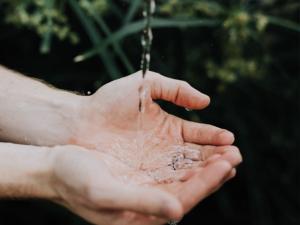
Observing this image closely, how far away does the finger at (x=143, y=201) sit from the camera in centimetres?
104

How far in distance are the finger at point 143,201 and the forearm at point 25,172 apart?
19cm

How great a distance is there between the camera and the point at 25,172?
4.24 ft

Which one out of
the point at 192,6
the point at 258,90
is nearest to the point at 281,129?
the point at 258,90

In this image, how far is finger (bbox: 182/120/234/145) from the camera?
1342 millimetres

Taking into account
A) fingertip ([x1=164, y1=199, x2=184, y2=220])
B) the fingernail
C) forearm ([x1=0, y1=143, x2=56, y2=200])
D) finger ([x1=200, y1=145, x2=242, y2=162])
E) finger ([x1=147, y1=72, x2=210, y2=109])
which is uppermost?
finger ([x1=147, y1=72, x2=210, y2=109])

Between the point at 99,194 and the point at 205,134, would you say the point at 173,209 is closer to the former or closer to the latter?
the point at 99,194

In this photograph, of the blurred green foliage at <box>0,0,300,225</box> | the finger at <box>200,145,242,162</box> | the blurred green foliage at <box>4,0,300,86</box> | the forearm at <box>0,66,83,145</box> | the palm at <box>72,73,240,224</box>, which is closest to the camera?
the finger at <box>200,145,242,162</box>

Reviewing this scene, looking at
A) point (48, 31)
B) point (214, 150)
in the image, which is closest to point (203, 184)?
point (214, 150)

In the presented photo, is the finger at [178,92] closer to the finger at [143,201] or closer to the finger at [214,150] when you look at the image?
the finger at [214,150]

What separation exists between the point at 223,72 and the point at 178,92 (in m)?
0.44

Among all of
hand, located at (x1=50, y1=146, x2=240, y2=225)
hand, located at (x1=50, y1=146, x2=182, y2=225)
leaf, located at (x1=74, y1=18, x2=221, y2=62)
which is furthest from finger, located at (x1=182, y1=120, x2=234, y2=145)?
leaf, located at (x1=74, y1=18, x2=221, y2=62)

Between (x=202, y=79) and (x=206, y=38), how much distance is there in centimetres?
14

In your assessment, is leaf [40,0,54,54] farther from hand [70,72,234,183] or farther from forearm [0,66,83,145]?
hand [70,72,234,183]

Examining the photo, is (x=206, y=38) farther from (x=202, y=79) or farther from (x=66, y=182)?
(x=66, y=182)
